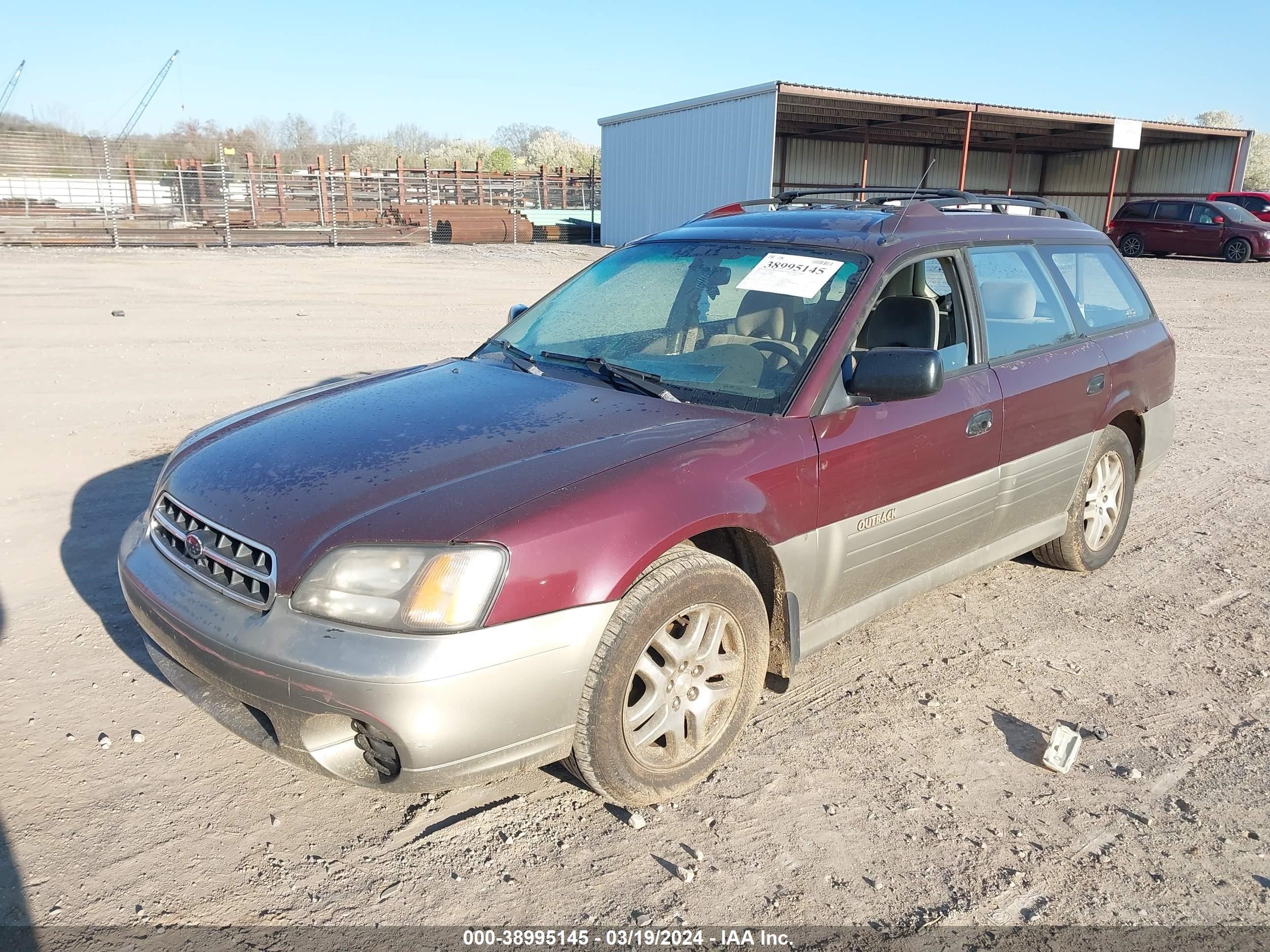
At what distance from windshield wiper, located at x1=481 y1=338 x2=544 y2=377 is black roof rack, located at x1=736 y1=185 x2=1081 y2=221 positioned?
1.31 m

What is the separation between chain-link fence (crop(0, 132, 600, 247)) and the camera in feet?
91.5

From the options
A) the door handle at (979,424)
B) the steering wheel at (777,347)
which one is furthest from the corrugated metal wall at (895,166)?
the steering wheel at (777,347)

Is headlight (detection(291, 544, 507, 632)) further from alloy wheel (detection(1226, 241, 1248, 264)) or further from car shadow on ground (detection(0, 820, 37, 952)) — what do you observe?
alloy wheel (detection(1226, 241, 1248, 264))

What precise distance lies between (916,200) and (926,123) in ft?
88.9

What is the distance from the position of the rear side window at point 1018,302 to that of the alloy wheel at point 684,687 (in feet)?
5.96

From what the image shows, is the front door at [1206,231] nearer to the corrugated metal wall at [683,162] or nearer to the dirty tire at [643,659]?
the corrugated metal wall at [683,162]

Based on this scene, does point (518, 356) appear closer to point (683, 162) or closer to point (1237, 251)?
point (683, 162)

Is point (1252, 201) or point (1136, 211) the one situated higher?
point (1252, 201)

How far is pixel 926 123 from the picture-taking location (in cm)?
2848

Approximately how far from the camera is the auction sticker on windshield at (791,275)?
350 cm

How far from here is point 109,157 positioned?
1070 inches

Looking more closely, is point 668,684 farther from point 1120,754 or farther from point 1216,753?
point 1216,753

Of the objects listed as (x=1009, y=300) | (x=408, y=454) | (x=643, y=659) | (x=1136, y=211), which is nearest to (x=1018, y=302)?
(x=1009, y=300)

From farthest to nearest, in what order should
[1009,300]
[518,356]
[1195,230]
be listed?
[1195,230] → [1009,300] → [518,356]
